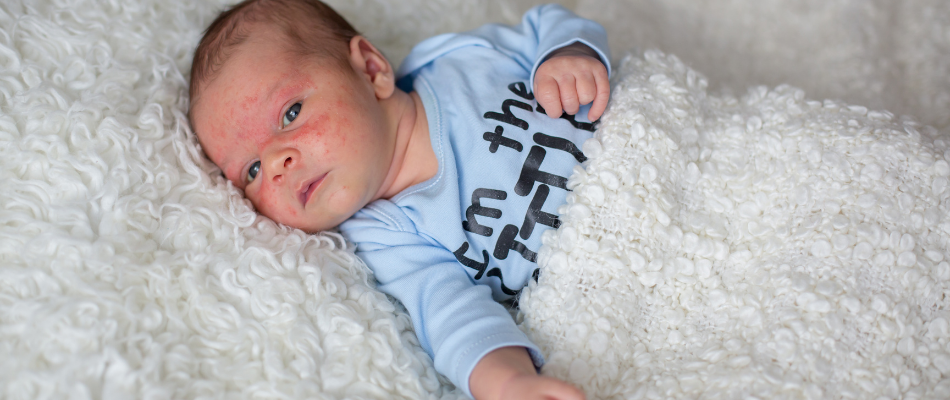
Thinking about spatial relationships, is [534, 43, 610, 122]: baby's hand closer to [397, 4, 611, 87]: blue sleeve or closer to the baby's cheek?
[397, 4, 611, 87]: blue sleeve

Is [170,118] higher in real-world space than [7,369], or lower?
higher

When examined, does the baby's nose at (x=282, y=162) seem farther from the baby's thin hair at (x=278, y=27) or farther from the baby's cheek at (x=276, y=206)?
the baby's thin hair at (x=278, y=27)

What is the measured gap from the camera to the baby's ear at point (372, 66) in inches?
47.9

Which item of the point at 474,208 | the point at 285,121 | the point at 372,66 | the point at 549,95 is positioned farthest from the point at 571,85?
the point at 285,121

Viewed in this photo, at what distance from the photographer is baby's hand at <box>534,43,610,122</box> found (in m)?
1.11

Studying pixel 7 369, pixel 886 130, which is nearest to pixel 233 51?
pixel 7 369

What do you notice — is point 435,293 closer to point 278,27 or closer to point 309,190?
point 309,190

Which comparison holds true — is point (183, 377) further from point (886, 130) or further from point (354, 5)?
point (886, 130)

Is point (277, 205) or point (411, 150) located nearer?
point (277, 205)

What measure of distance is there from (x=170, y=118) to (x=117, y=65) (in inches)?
5.2

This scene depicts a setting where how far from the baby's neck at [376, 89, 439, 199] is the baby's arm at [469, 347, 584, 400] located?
0.46 meters

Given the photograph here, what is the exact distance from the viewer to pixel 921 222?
0.90 m

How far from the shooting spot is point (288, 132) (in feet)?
A: 3.43

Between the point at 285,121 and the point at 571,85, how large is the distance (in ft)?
1.81
